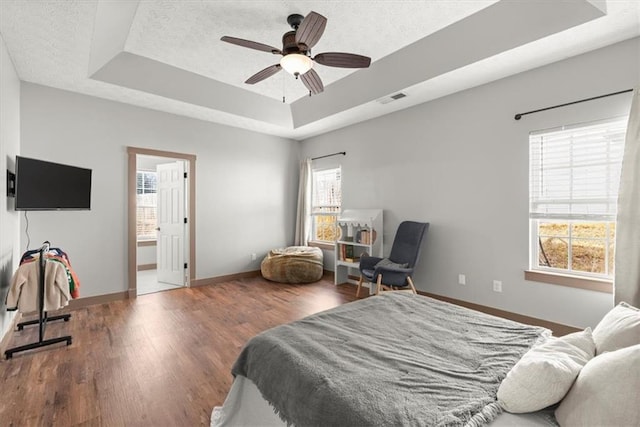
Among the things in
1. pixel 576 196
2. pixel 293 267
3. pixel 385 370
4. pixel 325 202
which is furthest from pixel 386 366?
pixel 325 202

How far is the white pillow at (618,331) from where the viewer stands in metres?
1.14

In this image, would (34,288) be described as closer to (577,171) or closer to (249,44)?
(249,44)

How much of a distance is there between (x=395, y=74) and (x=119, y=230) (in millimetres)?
4202

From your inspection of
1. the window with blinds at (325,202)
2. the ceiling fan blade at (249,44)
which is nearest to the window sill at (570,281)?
the window with blinds at (325,202)

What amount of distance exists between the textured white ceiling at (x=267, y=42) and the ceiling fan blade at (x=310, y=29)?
51 centimetres

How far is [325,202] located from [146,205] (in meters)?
4.03

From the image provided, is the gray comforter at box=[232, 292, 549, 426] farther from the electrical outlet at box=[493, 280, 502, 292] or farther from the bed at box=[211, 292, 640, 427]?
the electrical outlet at box=[493, 280, 502, 292]

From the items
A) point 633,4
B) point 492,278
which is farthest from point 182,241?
point 633,4

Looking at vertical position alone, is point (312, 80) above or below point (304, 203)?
above

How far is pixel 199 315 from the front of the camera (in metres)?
3.45

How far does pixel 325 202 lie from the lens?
567 centimetres

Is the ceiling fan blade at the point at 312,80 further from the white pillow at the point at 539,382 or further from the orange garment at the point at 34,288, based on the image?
the orange garment at the point at 34,288

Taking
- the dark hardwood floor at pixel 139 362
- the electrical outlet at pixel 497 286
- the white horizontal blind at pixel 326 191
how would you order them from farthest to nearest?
the white horizontal blind at pixel 326 191 < the electrical outlet at pixel 497 286 < the dark hardwood floor at pixel 139 362

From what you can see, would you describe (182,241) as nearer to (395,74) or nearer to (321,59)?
(321,59)
